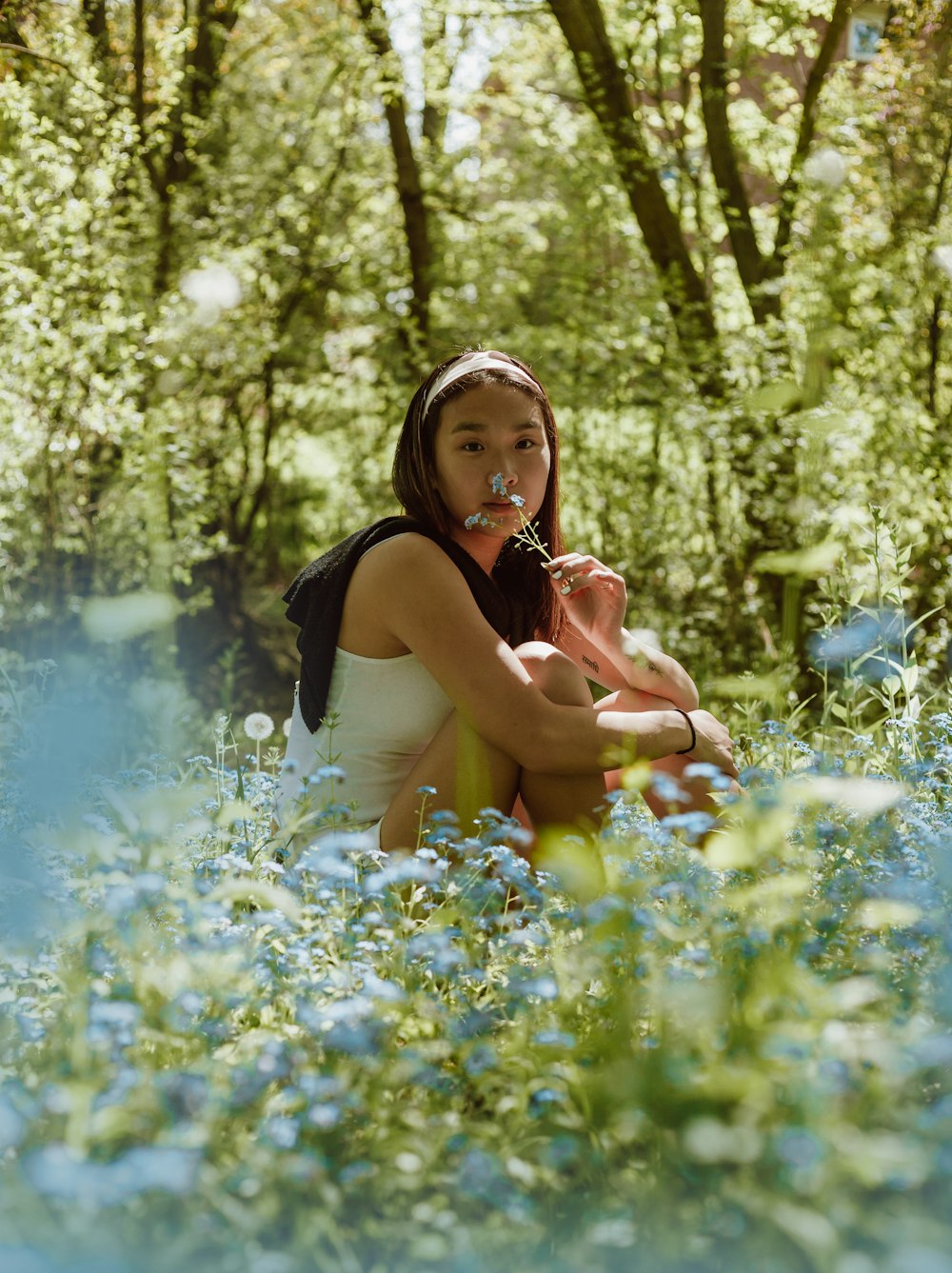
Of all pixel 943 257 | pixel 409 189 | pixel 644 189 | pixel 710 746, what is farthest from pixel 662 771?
pixel 409 189

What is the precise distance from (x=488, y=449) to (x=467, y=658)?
0.53 meters

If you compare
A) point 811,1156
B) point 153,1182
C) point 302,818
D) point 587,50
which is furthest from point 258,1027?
point 587,50

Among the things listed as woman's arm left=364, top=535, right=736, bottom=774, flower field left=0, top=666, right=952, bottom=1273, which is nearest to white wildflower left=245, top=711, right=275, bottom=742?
woman's arm left=364, top=535, right=736, bottom=774

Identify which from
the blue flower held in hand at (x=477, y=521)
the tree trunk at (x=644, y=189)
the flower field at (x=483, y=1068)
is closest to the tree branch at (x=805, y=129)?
the tree trunk at (x=644, y=189)

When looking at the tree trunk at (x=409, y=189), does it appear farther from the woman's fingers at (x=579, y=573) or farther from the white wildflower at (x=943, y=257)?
the woman's fingers at (x=579, y=573)

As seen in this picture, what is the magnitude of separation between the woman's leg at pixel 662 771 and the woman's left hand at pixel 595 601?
0.13 m

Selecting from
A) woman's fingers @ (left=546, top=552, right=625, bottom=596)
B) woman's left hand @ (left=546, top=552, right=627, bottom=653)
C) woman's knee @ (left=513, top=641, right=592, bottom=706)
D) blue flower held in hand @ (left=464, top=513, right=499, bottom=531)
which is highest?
blue flower held in hand @ (left=464, top=513, right=499, bottom=531)

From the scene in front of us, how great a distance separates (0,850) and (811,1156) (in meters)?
1.24

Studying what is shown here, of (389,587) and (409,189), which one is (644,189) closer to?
(409,189)

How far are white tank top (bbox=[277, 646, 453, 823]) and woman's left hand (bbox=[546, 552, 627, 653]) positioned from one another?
0.40m

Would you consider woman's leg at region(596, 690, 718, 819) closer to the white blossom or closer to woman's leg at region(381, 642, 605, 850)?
woman's leg at region(381, 642, 605, 850)

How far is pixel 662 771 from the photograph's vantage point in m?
2.55

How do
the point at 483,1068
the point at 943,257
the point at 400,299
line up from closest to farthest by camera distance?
1. the point at 483,1068
2. the point at 943,257
3. the point at 400,299

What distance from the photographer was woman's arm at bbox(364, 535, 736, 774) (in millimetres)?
2385
